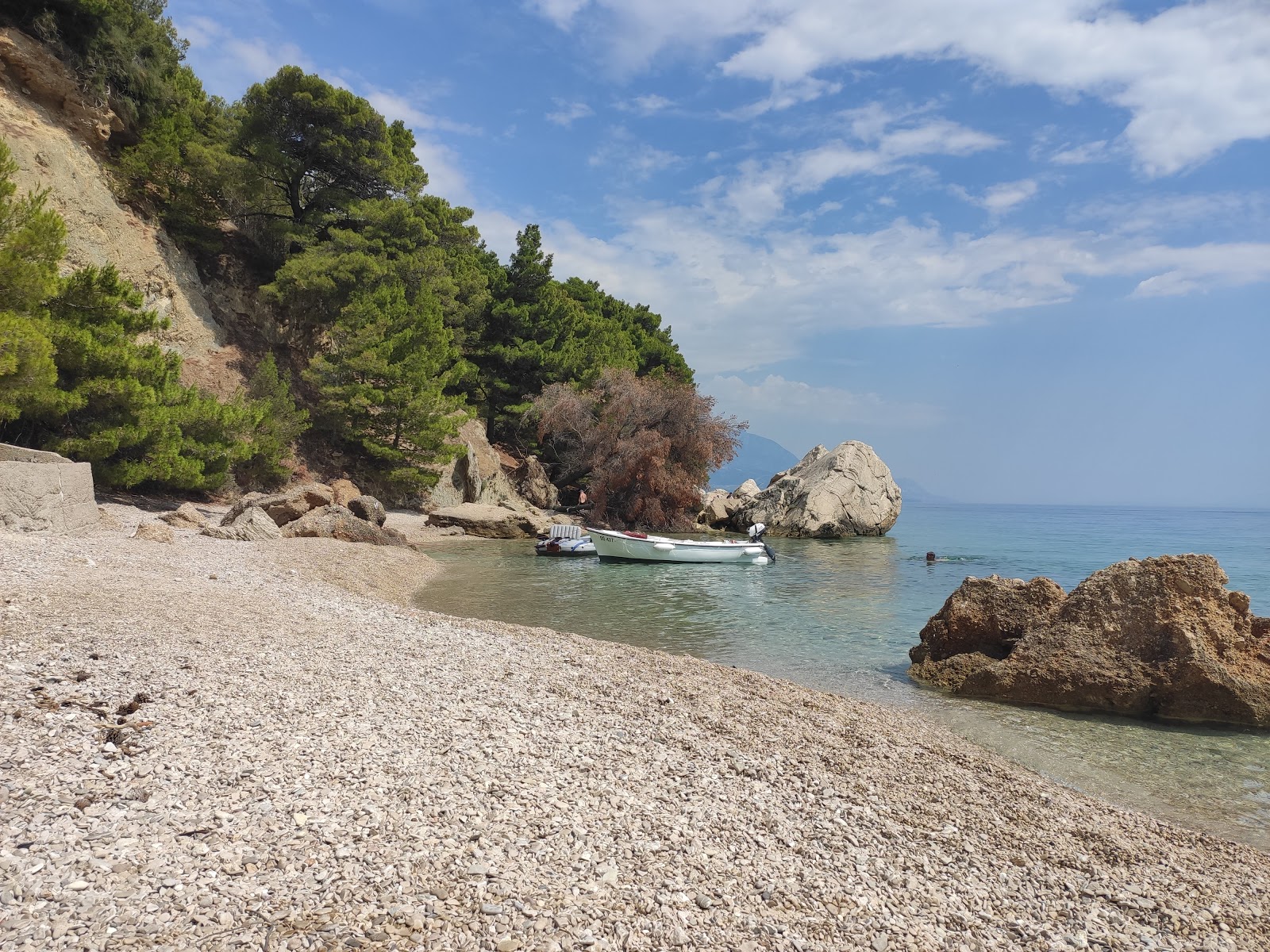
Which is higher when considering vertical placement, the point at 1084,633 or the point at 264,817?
the point at 1084,633

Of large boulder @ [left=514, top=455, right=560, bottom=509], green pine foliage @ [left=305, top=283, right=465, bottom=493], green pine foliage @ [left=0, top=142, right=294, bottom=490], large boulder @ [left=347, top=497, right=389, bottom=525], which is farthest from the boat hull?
large boulder @ [left=514, top=455, right=560, bottom=509]

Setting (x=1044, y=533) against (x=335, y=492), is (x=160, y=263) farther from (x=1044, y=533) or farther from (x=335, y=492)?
(x=1044, y=533)

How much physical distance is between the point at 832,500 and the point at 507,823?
34.1 m

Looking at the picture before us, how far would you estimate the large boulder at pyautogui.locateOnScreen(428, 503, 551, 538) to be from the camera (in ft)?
94.5

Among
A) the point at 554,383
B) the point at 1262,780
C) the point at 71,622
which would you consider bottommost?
the point at 1262,780

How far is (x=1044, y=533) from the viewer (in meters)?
50.7

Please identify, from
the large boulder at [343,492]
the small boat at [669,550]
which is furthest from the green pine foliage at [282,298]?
the small boat at [669,550]

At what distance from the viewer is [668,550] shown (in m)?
24.1

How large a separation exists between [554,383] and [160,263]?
18.5m

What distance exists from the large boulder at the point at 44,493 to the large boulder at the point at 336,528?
5.99 metres

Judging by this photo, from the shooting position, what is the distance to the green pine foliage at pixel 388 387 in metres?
29.5

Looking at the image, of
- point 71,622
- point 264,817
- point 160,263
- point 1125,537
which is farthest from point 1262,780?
point 1125,537

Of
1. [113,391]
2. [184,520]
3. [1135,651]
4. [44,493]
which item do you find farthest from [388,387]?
[1135,651]

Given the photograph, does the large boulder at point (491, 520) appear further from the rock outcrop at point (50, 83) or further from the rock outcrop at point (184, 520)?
the rock outcrop at point (50, 83)
